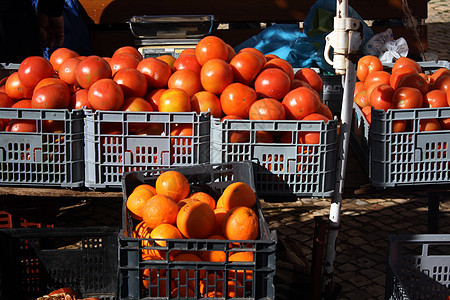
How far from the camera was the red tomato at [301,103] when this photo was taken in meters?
2.70

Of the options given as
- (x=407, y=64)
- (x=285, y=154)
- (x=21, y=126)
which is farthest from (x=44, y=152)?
(x=407, y=64)

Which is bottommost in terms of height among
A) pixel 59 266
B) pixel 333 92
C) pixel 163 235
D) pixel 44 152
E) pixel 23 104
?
pixel 59 266

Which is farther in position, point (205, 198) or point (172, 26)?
point (172, 26)

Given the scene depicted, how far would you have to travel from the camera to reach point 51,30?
4906 mm

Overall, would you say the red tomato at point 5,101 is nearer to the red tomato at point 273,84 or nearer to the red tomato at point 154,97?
the red tomato at point 154,97

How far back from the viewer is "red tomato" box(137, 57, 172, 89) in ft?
9.71

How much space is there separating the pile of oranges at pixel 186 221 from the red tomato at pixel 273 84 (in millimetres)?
615

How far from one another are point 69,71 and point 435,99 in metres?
2.01

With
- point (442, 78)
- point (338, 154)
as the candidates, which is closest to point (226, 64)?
point (338, 154)

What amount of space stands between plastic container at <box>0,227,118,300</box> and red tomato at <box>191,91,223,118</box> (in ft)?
2.59

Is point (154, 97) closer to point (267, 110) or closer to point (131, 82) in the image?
point (131, 82)

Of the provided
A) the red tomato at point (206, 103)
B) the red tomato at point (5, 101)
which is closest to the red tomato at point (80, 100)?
the red tomato at point (5, 101)

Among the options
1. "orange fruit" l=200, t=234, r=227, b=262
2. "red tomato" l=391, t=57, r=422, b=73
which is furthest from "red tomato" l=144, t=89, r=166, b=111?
"red tomato" l=391, t=57, r=422, b=73

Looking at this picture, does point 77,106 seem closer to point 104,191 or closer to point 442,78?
point 104,191
